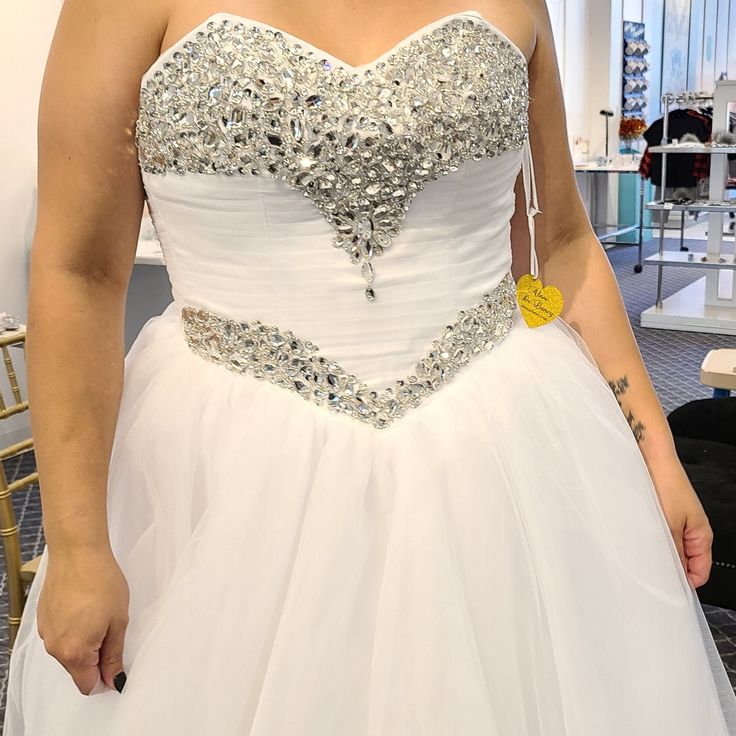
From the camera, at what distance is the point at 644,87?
333 inches

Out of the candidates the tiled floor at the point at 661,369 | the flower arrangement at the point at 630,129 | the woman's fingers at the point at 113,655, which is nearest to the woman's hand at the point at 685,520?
the woman's fingers at the point at 113,655

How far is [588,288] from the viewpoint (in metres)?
0.93

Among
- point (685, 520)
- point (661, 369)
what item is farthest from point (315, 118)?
point (661, 369)

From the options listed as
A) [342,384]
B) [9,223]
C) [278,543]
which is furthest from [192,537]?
[9,223]

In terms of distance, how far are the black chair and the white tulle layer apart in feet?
3.57

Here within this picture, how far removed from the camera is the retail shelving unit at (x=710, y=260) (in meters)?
4.86

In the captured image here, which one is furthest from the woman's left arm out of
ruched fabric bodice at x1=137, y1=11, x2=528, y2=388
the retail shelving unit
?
the retail shelving unit

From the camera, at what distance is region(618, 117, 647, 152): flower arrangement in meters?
7.93

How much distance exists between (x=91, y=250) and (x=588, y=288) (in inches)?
20.5

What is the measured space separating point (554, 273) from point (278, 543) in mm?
466

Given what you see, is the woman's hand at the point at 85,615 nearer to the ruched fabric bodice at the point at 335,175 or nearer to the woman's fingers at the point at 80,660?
the woman's fingers at the point at 80,660

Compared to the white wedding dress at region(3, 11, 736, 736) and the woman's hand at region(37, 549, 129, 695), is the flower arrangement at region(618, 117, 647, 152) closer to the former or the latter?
the white wedding dress at region(3, 11, 736, 736)

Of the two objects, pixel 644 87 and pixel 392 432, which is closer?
pixel 392 432

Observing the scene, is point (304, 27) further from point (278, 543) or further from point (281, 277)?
point (278, 543)
